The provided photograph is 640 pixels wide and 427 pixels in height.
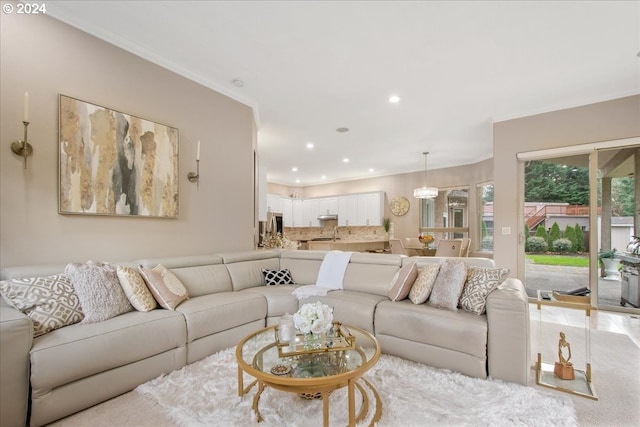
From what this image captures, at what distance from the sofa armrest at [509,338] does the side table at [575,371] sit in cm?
20

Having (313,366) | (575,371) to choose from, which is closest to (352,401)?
(313,366)

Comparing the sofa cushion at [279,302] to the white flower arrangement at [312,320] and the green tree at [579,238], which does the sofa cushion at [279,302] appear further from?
the green tree at [579,238]

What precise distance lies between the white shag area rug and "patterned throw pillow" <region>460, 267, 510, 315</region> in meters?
0.52

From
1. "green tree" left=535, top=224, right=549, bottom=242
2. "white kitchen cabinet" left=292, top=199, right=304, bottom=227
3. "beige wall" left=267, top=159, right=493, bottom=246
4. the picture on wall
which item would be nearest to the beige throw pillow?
the picture on wall

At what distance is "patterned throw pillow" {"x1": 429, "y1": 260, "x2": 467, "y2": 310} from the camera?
248 centimetres

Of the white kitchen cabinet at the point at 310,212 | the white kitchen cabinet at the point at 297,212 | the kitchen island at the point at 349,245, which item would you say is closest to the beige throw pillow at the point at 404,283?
the kitchen island at the point at 349,245

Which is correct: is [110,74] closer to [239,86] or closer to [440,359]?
[239,86]

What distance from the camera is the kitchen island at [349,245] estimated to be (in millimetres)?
7050

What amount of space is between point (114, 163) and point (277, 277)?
2.07 meters

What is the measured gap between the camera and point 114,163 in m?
2.76

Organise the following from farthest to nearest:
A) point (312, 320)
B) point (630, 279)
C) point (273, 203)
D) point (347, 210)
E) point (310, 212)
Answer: point (310, 212)
point (273, 203)
point (347, 210)
point (630, 279)
point (312, 320)

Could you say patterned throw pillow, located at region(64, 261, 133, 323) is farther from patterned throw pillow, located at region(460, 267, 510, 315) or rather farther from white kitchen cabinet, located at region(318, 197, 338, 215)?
white kitchen cabinet, located at region(318, 197, 338, 215)

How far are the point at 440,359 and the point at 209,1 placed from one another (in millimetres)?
3279

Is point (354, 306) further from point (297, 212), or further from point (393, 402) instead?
point (297, 212)
